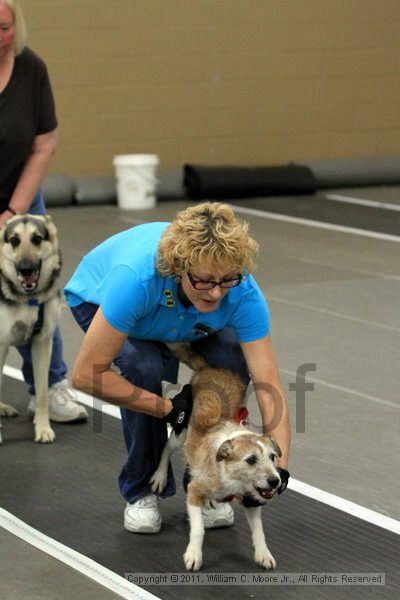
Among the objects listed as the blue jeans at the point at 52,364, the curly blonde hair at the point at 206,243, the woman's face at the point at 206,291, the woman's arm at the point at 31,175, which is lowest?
the blue jeans at the point at 52,364

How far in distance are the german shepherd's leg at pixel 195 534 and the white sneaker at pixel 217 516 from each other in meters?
0.36

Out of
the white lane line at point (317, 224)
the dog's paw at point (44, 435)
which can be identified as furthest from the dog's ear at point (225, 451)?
the white lane line at point (317, 224)

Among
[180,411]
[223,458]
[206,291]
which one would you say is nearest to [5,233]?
[180,411]

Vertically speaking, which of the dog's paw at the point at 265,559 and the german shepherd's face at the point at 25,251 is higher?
the german shepherd's face at the point at 25,251

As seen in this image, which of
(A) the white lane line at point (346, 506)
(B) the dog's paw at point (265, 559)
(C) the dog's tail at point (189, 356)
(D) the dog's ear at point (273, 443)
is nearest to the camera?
(D) the dog's ear at point (273, 443)

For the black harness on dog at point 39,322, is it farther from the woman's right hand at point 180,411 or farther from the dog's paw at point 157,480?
the woman's right hand at point 180,411

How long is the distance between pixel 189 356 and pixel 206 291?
51 cm

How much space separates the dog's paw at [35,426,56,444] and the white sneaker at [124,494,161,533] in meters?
1.03

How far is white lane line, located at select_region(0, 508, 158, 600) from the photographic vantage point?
3602 mm

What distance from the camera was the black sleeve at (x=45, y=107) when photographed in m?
5.20

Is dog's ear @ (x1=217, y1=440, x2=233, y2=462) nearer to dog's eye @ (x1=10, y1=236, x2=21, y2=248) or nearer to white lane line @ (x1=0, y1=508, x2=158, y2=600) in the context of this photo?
white lane line @ (x1=0, y1=508, x2=158, y2=600)

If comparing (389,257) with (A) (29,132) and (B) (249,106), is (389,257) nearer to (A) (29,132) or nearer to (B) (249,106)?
(B) (249,106)

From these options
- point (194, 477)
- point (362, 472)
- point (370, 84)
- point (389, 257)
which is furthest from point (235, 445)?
point (370, 84)

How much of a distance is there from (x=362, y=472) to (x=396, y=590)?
1054 mm
